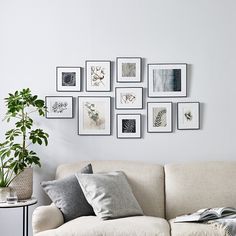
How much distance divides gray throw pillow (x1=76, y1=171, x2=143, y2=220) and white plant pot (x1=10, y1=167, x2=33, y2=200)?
50 centimetres

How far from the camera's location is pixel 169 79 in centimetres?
423

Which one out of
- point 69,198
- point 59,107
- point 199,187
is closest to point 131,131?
point 59,107

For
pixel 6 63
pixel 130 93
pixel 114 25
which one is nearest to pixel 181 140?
pixel 130 93

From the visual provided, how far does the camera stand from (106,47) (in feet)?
14.0

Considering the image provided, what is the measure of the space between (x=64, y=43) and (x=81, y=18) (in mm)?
270

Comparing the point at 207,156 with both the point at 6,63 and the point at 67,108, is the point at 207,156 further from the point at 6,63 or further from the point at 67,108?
the point at 6,63

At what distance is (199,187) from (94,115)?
1.11 m

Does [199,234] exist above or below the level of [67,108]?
below

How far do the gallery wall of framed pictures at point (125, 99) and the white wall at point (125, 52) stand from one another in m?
0.05

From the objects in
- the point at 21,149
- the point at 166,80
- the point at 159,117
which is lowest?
the point at 21,149

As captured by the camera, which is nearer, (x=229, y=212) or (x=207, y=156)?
(x=229, y=212)

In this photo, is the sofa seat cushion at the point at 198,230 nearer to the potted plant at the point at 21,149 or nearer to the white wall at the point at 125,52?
the white wall at the point at 125,52

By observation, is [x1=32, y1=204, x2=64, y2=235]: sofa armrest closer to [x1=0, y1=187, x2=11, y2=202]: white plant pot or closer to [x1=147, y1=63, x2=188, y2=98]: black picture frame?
[x1=0, y1=187, x2=11, y2=202]: white plant pot

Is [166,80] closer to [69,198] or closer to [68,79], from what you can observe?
[68,79]
